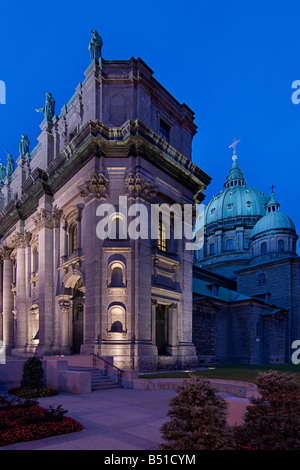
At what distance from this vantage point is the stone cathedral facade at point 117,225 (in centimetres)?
2405

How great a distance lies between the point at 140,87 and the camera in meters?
26.9

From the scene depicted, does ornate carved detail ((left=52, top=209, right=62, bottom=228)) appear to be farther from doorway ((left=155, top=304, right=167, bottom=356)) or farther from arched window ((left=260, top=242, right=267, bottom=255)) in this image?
arched window ((left=260, top=242, right=267, bottom=255))

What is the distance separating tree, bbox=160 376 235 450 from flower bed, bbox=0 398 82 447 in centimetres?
422

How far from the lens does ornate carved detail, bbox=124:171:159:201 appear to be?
82.1ft

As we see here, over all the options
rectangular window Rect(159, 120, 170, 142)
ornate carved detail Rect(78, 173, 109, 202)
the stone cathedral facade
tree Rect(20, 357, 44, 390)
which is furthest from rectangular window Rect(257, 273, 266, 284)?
tree Rect(20, 357, 44, 390)

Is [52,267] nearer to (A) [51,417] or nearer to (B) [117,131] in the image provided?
(B) [117,131]

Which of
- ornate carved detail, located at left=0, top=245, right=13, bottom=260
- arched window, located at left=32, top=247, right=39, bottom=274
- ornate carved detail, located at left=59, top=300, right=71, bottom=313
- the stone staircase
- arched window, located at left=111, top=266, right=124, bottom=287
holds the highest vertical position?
ornate carved detail, located at left=0, top=245, right=13, bottom=260

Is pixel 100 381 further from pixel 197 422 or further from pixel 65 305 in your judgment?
pixel 197 422

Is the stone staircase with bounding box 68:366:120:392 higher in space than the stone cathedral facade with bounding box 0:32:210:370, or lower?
lower

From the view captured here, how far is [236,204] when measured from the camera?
7862cm

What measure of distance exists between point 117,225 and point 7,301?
2376cm

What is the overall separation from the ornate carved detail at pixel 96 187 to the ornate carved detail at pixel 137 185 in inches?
65.1
